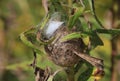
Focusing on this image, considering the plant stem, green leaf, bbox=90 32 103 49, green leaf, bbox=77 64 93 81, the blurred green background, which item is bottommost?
the blurred green background

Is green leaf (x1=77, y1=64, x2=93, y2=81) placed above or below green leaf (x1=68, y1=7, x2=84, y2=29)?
below

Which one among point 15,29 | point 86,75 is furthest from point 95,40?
point 15,29

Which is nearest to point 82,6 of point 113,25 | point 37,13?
point 113,25

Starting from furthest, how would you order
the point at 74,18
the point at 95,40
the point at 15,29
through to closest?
the point at 15,29, the point at 95,40, the point at 74,18

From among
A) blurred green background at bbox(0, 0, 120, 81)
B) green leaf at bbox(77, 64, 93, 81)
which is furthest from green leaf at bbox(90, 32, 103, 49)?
blurred green background at bbox(0, 0, 120, 81)

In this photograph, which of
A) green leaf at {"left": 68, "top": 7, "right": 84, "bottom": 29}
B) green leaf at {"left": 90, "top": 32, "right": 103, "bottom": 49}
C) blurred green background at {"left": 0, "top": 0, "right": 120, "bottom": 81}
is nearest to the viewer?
green leaf at {"left": 68, "top": 7, "right": 84, "bottom": 29}

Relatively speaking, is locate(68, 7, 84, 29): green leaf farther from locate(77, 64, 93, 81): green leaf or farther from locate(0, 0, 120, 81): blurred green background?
locate(0, 0, 120, 81): blurred green background

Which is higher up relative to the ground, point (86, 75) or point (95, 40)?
point (95, 40)

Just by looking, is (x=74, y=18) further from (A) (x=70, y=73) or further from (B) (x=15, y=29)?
(B) (x=15, y=29)

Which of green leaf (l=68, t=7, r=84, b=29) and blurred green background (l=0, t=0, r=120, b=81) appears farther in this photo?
blurred green background (l=0, t=0, r=120, b=81)

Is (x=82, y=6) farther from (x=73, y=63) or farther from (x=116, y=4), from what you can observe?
(x=116, y=4)

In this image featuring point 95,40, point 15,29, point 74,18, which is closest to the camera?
point 74,18
